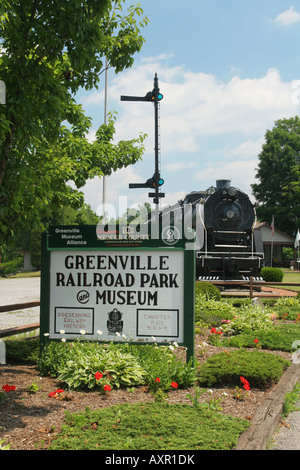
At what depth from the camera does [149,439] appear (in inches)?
152

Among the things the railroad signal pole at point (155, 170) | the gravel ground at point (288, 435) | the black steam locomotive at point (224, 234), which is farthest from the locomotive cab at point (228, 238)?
the gravel ground at point (288, 435)

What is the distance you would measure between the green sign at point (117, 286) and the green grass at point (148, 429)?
4.85 feet

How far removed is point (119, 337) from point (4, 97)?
310cm

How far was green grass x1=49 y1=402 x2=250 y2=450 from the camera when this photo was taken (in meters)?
3.75

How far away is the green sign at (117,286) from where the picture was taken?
601cm

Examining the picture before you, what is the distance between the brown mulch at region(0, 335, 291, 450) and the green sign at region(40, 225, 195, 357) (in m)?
0.71

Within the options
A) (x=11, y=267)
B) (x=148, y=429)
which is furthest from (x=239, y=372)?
(x=11, y=267)

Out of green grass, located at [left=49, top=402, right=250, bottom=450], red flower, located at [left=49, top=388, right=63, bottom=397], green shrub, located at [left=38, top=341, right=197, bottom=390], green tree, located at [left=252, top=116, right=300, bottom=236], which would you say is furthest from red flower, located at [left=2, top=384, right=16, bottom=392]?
green tree, located at [left=252, top=116, right=300, bottom=236]

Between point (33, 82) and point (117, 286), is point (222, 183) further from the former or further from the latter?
point (33, 82)

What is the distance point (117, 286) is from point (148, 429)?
238 centimetres

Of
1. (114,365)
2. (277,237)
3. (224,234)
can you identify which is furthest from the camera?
(277,237)

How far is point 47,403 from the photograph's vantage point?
4.89m

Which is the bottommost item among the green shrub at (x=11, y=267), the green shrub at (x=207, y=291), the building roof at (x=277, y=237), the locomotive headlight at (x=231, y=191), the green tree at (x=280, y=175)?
the green shrub at (x=11, y=267)

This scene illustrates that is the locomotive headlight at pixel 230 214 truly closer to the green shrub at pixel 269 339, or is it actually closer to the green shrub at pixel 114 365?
the green shrub at pixel 269 339
